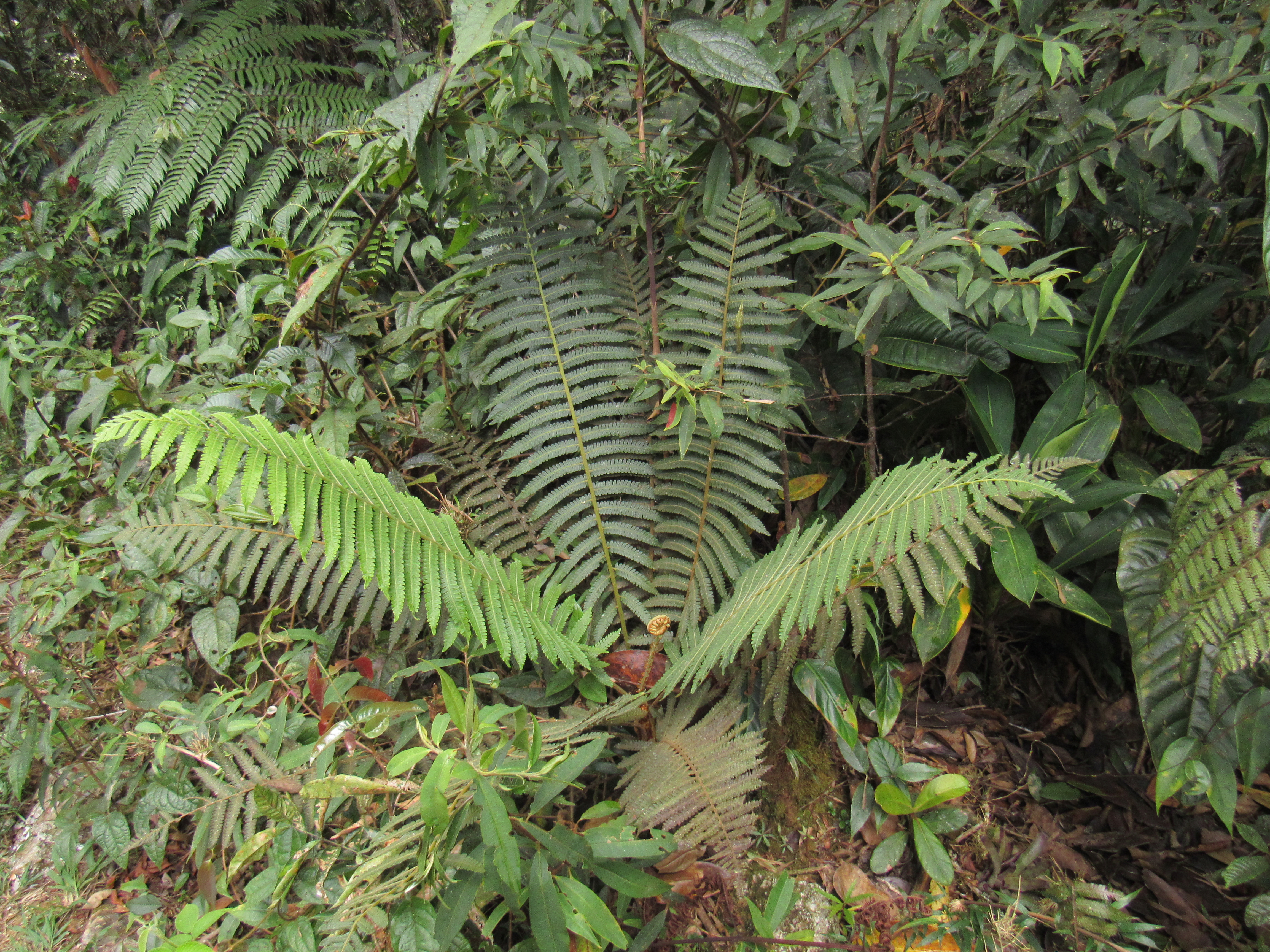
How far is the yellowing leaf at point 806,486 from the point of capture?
1.89 meters

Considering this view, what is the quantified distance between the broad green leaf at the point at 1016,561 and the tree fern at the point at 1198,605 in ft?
0.66

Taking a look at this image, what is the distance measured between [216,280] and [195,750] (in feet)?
5.77

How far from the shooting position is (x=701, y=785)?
4.44ft

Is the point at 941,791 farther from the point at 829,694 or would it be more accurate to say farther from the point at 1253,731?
the point at 1253,731

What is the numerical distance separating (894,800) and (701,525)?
76 cm

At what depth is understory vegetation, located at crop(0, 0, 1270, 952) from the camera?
1262mm

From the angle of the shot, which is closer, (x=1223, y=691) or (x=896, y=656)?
(x=1223, y=691)

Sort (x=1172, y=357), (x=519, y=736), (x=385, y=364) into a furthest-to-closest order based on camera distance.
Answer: (x=385, y=364) < (x=1172, y=357) < (x=519, y=736)

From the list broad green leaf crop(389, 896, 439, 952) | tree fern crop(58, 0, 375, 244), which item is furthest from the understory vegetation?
tree fern crop(58, 0, 375, 244)

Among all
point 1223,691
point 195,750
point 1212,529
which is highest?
point 195,750

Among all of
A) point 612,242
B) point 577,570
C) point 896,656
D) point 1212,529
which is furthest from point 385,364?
point 1212,529

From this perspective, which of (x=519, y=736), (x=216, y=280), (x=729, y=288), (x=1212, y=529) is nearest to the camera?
(x=519, y=736)

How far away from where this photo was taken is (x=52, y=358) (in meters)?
2.23

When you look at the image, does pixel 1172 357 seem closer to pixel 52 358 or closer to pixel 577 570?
pixel 577 570
